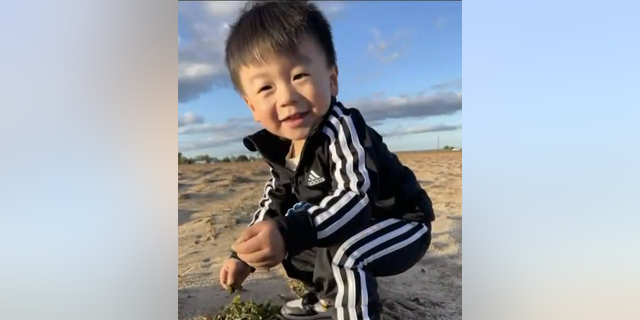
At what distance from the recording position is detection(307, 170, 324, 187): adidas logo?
135cm

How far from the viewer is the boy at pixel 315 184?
1.28 meters

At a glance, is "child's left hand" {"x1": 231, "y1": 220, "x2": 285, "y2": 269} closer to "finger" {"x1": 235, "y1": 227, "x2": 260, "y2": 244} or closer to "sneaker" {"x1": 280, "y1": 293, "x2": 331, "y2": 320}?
"finger" {"x1": 235, "y1": 227, "x2": 260, "y2": 244}

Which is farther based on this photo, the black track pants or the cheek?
the cheek

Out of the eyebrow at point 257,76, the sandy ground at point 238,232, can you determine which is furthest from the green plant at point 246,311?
the eyebrow at point 257,76

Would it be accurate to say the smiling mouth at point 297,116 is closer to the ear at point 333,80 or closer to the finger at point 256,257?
the ear at point 333,80

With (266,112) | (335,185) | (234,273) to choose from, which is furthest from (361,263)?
(266,112)

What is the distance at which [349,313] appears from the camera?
1.27 m

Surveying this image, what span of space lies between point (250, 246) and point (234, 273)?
122 mm

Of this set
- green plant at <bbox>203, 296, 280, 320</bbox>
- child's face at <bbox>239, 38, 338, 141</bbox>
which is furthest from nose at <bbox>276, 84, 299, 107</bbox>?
green plant at <bbox>203, 296, 280, 320</bbox>
